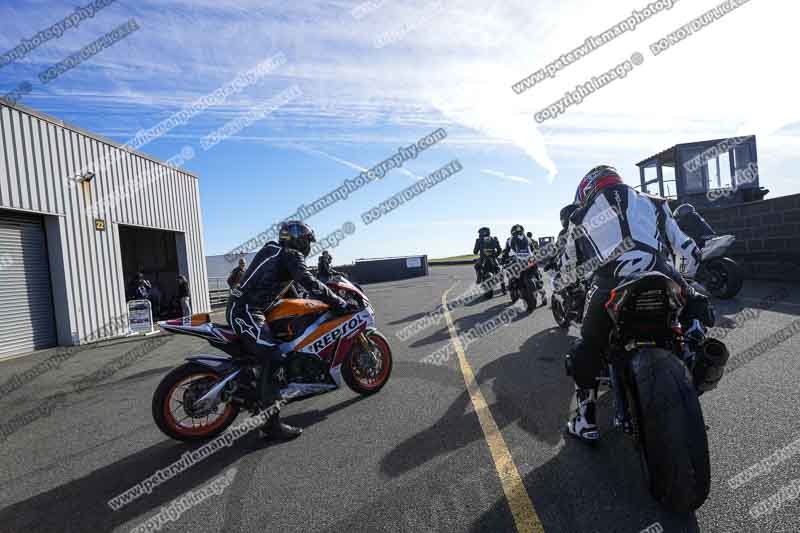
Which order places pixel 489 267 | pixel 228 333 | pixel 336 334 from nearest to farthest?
pixel 228 333
pixel 336 334
pixel 489 267

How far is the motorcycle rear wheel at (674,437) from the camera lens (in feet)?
6.95

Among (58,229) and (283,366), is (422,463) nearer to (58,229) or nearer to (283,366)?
(283,366)

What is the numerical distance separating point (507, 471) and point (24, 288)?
12.0 meters

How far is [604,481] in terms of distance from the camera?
2674mm

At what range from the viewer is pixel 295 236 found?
4410 mm

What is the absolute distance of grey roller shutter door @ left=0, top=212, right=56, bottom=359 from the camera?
385 inches

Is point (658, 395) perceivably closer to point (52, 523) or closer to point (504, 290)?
point (52, 523)

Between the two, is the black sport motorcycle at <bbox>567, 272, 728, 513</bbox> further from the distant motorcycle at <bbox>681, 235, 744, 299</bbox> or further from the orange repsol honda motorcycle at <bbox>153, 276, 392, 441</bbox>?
the distant motorcycle at <bbox>681, 235, 744, 299</bbox>

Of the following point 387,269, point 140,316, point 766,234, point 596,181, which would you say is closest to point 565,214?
point 596,181

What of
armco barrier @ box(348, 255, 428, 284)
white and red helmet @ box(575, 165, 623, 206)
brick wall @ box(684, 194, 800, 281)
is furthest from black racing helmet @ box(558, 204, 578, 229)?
armco barrier @ box(348, 255, 428, 284)

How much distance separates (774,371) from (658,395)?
122 inches

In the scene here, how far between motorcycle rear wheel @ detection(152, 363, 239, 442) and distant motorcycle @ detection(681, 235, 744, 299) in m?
8.05

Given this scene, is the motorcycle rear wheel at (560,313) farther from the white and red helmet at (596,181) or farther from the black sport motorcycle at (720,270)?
the white and red helmet at (596,181)

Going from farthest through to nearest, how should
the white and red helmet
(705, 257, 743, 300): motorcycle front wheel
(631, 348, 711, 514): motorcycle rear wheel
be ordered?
(705, 257, 743, 300): motorcycle front wheel, the white and red helmet, (631, 348, 711, 514): motorcycle rear wheel
